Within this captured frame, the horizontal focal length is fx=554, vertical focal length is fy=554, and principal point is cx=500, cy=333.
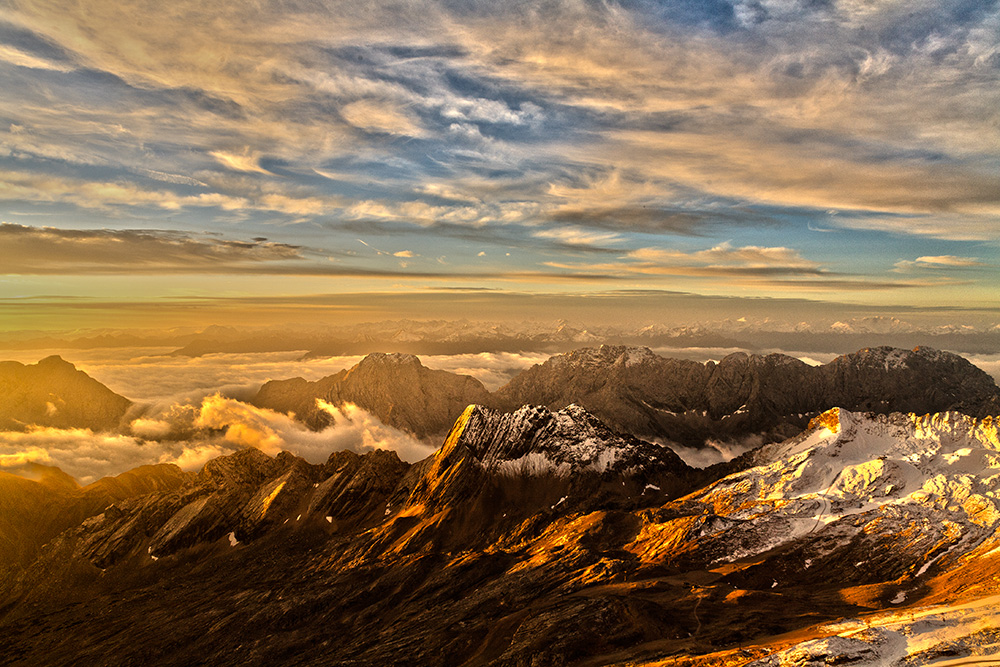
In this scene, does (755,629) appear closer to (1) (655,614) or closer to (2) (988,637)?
(1) (655,614)

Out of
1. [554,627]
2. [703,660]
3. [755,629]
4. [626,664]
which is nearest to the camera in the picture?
[703,660]

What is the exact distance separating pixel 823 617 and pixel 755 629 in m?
25.5

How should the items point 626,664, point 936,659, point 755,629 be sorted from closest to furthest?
1. point 936,659
2. point 626,664
3. point 755,629

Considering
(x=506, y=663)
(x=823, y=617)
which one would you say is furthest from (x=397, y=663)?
(x=823, y=617)

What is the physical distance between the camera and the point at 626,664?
160000 mm

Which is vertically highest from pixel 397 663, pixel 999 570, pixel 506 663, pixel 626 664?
pixel 999 570

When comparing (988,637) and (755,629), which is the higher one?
(988,637)

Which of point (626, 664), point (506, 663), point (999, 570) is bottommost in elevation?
point (506, 663)

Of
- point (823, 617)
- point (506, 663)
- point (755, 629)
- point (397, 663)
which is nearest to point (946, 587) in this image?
point (823, 617)

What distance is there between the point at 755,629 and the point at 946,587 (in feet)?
262

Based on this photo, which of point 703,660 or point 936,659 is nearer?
point 936,659

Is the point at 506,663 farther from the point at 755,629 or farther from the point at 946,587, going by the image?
the point at 946,587

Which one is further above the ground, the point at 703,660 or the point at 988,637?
the point at 988,637

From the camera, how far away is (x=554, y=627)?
188 metres
